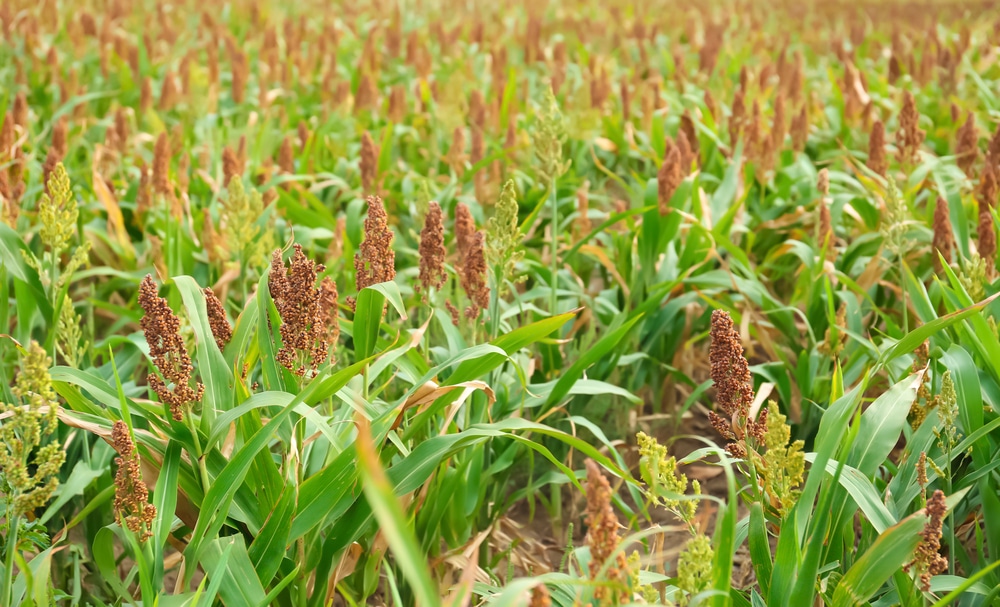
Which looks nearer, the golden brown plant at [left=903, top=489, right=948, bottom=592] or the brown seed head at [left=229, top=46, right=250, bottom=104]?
the golden brown plant at [left=903, top=489, right=948, bottom=592]

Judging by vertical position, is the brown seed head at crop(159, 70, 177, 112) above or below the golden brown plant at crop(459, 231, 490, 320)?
below

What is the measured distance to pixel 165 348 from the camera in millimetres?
1462

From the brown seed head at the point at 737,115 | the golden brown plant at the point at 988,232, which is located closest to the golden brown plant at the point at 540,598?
the golden brown plant at the point at 988,232

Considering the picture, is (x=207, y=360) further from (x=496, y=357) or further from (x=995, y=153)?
(x=995, y=153)

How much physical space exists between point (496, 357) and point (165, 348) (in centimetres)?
68

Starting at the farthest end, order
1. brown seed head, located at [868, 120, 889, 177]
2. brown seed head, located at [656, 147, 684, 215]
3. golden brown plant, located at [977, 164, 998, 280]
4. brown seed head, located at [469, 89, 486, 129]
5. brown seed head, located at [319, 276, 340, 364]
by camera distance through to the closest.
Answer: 1. brown seed head, located at [469, 89, 486, 129]
2. brown seed head, located at [868, 120, 889, 177]
3. brown seed head, located at [656, 147, 684, 215]
4. golden brown plant, located at [977, 164, 998, 280]
5. brown seed head, located at [319, 276, 340, 364]

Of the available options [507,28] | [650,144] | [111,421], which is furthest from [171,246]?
[507,28]

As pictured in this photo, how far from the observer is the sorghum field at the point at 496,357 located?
1.51 m

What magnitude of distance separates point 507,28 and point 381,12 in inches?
55.4

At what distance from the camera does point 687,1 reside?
1264 cm

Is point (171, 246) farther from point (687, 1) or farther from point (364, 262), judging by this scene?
point (687, 1)

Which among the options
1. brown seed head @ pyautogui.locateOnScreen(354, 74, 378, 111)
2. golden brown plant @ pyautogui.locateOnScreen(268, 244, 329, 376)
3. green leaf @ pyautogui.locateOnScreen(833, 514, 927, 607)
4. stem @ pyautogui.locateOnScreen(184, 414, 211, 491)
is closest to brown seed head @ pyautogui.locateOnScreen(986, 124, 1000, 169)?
green leaf @ pyautogui.locateOnScreen(833, 514, 927, 607)

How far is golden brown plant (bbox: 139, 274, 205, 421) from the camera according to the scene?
1425 millimetres

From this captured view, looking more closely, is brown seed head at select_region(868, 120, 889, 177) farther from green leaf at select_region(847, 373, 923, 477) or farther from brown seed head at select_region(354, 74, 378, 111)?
brown seed head at select_region(354, 74, 378, 111)
